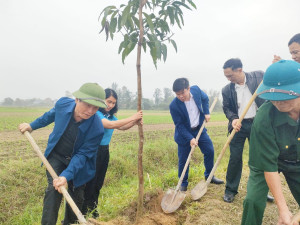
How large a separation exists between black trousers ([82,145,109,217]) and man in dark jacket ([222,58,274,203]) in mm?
1727

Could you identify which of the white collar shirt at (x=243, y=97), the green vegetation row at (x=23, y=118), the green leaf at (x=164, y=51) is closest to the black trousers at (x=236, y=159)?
the white collar shirt at (x=243, y=97)

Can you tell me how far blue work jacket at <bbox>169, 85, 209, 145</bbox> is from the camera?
338cm

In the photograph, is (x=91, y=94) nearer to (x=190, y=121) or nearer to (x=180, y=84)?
(x=180, y=84)

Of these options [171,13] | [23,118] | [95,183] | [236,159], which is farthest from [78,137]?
[23,118]

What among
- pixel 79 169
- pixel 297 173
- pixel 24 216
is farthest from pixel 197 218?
pixel 24 216

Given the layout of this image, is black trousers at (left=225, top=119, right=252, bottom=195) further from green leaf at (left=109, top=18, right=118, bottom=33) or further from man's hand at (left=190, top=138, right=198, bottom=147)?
green leaf at (left=109, top=18, right=118, bottom=33)

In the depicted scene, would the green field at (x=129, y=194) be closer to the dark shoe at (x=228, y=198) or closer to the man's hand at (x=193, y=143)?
the dark shoe at (x=228, y=198)

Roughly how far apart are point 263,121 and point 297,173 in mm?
558

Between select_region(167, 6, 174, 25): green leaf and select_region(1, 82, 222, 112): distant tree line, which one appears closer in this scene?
select_region(167, 6, 174, 25): green leaf

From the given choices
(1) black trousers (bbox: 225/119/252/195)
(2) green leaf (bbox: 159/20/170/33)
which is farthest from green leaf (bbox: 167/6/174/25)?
(1) black trousers (bbox: 225/119/252/195)

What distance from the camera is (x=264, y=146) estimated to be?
1604 mm

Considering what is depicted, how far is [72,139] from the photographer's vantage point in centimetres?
233

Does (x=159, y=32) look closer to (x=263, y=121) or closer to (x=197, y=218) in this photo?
(x=263, y=121)

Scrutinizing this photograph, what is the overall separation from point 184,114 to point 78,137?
67.3 inches
